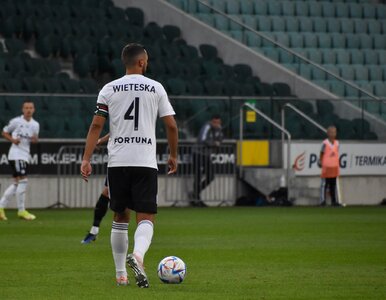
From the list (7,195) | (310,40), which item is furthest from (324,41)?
(7,195)

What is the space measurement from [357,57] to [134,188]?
26091 mm

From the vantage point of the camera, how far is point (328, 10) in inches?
1479

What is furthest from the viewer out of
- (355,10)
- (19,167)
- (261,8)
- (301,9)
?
(355,10)

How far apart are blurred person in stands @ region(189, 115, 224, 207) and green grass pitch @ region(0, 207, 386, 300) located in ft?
15.4

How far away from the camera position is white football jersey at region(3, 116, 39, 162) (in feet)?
76.0

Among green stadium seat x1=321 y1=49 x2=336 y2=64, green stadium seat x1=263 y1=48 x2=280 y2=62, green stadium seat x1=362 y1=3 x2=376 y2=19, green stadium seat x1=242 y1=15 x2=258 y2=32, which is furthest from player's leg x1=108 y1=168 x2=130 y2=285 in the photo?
green stadium seat x1=362 y1=3 x2=376 y2=19

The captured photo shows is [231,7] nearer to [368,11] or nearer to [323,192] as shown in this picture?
[368,11]

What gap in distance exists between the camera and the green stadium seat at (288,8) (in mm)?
36719

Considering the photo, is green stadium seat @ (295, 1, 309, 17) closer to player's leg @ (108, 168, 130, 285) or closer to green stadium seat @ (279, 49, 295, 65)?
green stadium seat @ (279, 49, 295, 65)

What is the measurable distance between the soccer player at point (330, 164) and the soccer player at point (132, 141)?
19.3m

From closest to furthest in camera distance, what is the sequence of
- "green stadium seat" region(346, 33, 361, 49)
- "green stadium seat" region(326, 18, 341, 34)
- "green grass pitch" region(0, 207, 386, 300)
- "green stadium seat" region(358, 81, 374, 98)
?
"green grass pitch" region(0, 207, 386, 300)
"green stadium seat" region(358, 81, 374, 98)
"green stadium seat" region(346, 33, 361, 49)
"green stadium seat" region(326, 18, 341, 34)

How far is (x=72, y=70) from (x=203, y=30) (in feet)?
15.4

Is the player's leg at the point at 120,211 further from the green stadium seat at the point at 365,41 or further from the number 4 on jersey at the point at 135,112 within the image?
the green stadium seat at the point at 365,41

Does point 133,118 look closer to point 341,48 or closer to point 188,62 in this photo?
point 188,62
